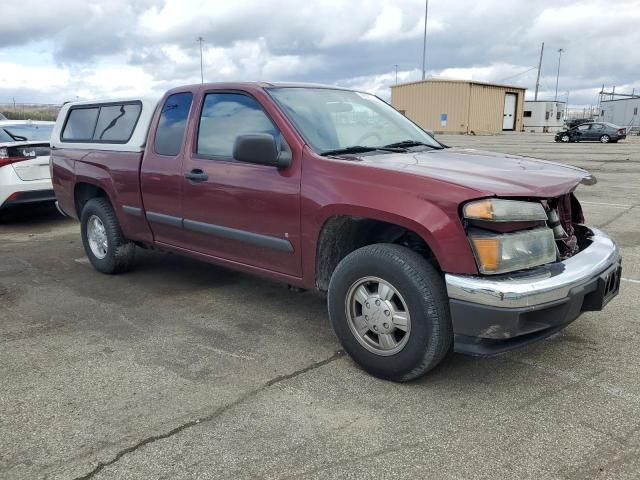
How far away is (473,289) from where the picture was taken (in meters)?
2.84

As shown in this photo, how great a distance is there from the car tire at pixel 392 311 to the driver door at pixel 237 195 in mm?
526

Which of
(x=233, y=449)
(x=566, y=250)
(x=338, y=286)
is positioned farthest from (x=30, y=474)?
(x=566, y=250)

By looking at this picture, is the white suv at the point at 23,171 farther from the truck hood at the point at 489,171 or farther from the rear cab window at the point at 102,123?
the truck hood at the point at 489,171

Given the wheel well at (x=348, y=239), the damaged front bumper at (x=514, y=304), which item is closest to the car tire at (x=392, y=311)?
the damaged front bumper at (x=514, y=304)

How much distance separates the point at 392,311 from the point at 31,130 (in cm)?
759

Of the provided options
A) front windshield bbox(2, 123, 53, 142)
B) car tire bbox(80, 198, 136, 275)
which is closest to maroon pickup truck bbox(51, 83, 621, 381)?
car tire bbox(80, 198, 136, 275)

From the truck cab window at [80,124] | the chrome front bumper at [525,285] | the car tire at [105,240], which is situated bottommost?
the car tire at [105,240]

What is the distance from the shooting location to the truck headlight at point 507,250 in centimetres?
287

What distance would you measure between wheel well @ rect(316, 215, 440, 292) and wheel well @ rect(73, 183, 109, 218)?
295cm

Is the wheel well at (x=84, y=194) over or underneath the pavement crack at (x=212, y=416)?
over

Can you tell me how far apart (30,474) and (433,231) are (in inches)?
86.0

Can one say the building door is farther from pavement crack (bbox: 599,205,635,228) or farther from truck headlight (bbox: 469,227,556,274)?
truck headlight (bbox: 469,227,556,274)

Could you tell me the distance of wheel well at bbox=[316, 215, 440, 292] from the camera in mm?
3488

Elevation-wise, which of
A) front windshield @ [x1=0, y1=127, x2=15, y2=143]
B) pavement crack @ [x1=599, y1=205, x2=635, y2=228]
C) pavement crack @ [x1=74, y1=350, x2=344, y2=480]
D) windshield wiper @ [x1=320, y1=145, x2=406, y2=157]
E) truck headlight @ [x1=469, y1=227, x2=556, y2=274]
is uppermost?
windshield wiper @ [x1=320, y1=145, x2=406, y2=157]
